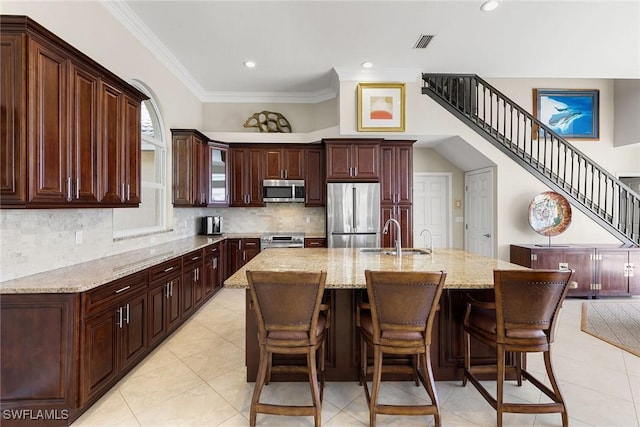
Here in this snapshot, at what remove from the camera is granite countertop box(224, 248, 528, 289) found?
2.10 m

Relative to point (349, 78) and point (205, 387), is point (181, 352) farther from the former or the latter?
point (349, 78)

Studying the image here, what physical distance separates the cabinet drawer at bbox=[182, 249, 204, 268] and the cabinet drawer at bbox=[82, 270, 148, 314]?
912 millimetres

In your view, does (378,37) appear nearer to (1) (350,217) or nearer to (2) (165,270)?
(1) (350,217)

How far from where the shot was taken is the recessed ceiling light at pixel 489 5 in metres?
3.25

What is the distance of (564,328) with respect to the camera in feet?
12.0

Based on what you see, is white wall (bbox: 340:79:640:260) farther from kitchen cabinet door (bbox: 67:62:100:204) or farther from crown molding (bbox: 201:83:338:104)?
kitchen cabinet door (bbox: 67:62:100:204)

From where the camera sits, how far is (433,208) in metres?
6.39

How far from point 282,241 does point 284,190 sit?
0.94m

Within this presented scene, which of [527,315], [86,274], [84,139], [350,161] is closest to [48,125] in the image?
[84,139]

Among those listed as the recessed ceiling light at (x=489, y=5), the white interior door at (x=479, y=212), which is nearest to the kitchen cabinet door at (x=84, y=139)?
the recessed ceiling light at (x=489, y=5)

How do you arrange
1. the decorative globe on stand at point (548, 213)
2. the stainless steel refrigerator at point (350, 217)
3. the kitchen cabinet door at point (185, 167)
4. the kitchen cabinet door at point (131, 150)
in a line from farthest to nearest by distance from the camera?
1. the stainless steel refrigerator at point (350, 217)
2. the decorative globe on stand at point (548, 213)
3. the kitchen cabinet door at point (185, 167)
4. the kitchen cabinet door at point (131, 150)

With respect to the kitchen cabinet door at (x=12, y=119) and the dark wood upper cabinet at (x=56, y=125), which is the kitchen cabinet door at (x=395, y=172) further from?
the kitchen cabinet door at (x=12, y=119)

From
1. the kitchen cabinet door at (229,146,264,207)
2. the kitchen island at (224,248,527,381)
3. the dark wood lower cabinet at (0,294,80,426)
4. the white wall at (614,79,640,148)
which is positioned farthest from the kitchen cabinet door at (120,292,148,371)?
the white wall at (614,79,640,148)

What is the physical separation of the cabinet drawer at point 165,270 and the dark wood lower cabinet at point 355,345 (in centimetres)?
109
